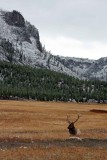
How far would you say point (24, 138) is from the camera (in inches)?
1655

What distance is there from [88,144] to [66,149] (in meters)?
5.39

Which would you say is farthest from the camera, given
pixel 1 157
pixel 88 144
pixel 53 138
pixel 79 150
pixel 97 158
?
pixel 53 138

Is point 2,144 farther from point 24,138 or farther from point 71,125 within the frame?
point 71,125

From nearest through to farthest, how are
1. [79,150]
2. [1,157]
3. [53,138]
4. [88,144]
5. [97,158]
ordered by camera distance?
[1,157]
[97,158]
[79,150]
[88,144]
[53,138]

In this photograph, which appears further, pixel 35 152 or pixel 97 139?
pixel 97 139

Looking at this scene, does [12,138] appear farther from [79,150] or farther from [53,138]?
[79,150]

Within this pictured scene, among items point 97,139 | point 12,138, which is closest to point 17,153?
point 12,138

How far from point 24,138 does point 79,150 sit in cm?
913

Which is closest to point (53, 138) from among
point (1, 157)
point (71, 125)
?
point (71, 125)

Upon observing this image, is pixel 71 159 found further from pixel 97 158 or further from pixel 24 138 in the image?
pixel 24 138

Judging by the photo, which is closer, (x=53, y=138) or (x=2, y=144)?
(x=2, y=144)

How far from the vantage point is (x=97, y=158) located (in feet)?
99.2

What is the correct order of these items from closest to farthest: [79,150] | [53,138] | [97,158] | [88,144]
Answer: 1. [97,158]
2. [79,150]
3. [88,144]
4. [53,138]

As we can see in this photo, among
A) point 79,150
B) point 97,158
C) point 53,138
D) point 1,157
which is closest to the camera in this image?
point 1,157
